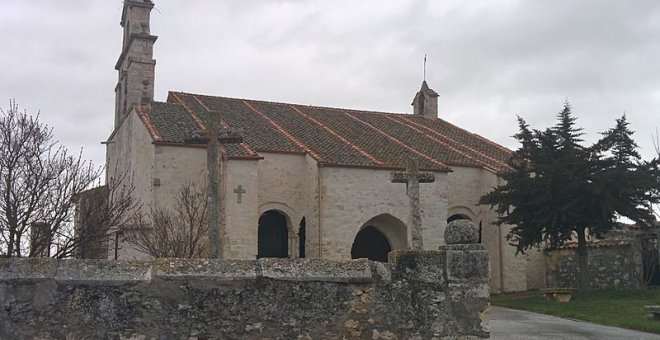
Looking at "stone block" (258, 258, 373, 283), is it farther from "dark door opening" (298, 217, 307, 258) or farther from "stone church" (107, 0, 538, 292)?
"dark door opening" (298, 217, 307, 258)

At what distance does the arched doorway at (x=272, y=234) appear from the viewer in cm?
2517

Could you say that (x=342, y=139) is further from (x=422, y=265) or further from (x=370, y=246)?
(x=422, y=265)

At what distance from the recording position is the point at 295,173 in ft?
80.5

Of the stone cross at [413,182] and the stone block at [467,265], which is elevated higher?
the stone cross at [413,182]

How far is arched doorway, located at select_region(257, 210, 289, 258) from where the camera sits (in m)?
25.2

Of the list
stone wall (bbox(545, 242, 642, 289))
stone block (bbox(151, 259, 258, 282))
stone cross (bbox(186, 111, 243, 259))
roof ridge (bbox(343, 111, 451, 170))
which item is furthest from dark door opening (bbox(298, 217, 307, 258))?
stone block (bbox(151, 259, 258, 282))

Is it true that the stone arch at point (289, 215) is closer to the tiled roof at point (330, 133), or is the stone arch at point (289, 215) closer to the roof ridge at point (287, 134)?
the tiled roof at point (330, 133)

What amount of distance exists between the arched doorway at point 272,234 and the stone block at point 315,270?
59.4 feet

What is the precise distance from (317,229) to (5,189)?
11316 millimetres

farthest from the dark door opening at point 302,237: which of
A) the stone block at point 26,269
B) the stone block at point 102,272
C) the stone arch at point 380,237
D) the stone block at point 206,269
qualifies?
the stone block at point 26,269

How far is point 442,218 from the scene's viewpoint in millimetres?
24016

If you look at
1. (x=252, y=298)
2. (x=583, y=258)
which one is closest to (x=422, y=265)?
(x=252, y=298)

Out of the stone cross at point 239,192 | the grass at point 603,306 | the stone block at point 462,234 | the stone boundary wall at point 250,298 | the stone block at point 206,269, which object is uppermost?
the stone cross at point 239,192

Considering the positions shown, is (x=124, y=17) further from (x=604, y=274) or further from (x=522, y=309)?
(x=604, y=274)
